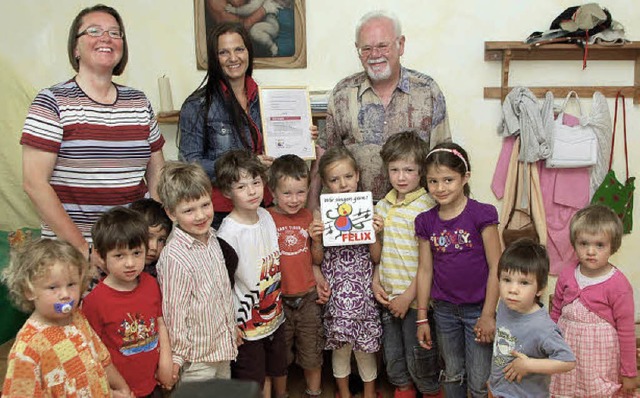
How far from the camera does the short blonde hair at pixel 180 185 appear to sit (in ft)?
7.02

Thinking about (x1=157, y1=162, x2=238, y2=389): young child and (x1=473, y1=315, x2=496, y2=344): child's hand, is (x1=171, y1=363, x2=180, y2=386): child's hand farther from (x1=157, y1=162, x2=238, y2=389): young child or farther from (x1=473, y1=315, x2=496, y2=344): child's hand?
(x1=473, y1=315, x2=496, y2=344): child's hand

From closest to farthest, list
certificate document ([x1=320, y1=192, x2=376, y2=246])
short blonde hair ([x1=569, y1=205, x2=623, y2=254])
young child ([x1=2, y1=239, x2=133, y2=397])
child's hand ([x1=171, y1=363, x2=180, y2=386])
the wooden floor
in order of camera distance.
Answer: young child ([x1=2, y1=239, x2=133, y2=397]) < child's hand ([x1=171, y1=363, x2=180, y2=386]) < short blonde hair ([x1=569, y1=205, x2=623, y2=254]) < certificate document ([x1=320, y1=192, x2=376, y2=246]) < the wooden floor

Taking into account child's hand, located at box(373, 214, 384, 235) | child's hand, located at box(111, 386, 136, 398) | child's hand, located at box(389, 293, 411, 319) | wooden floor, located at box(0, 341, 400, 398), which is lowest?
wooden floor, located at box(0, 341, 400, 398)

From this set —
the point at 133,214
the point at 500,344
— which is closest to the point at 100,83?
the point at 133,214

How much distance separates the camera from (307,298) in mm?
2648

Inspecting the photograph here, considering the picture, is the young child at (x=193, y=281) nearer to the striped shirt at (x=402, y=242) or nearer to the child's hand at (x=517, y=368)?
the striped shirt at (x=402, y=242)

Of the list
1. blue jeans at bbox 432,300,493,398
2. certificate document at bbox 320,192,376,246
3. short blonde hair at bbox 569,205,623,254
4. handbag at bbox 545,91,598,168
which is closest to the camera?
short blonde hair at bbox 569,205,623,254

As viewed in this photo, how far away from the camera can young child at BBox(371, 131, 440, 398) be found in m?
2.54

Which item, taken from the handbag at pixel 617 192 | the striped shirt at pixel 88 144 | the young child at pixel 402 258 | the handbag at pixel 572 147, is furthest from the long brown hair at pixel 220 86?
the handbag at pixel 617 192

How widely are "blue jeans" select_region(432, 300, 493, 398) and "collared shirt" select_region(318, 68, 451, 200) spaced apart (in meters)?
0.71

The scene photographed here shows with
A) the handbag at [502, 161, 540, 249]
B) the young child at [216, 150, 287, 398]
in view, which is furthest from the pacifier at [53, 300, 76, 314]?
the handbag at [502, 161, 540, 249]

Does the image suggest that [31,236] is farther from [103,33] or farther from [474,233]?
[474,233]

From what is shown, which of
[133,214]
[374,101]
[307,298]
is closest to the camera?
[133,214]

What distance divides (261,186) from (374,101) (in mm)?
832
